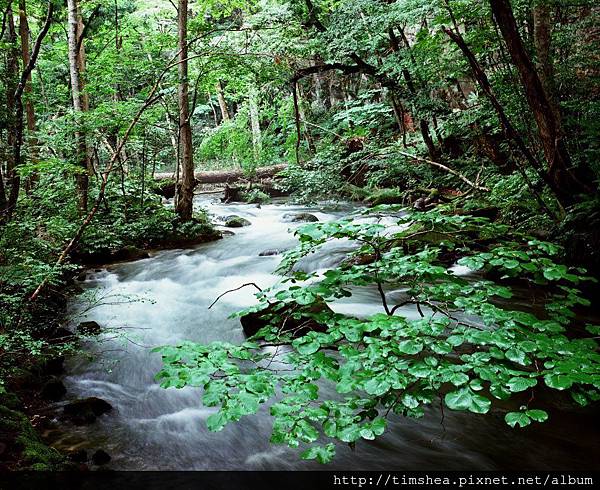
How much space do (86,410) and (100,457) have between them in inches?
34.3

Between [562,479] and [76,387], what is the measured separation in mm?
4876

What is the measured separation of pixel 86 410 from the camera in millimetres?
4270

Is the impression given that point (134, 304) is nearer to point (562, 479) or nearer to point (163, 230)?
point (163, 230)

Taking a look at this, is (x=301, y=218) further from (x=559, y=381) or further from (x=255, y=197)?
(x=559, y=381)

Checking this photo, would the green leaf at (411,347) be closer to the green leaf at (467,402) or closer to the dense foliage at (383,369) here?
the dense foliage at (383,369)

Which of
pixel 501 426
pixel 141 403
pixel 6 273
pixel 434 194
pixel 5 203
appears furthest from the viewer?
pixel 434 194

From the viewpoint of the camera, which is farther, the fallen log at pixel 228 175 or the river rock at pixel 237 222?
the fallen log at pixel 228 175

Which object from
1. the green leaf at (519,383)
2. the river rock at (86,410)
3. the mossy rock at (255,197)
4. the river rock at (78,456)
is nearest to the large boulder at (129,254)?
the river rock at (86,410)

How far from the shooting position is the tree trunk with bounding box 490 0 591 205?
13.3ft

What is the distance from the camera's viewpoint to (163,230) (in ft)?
36.8

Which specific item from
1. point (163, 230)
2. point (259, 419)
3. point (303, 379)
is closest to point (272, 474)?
point (259, 419)

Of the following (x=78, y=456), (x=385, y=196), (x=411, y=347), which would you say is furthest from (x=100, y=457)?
(x=385, y=196)

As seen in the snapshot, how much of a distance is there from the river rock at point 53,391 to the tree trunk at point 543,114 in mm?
5795

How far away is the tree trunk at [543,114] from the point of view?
13.3 ft
